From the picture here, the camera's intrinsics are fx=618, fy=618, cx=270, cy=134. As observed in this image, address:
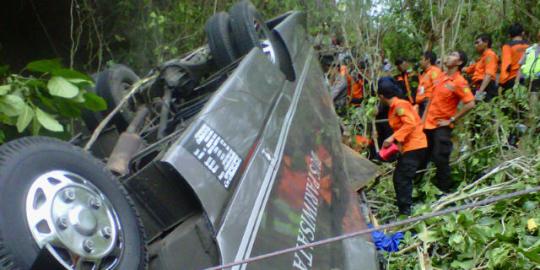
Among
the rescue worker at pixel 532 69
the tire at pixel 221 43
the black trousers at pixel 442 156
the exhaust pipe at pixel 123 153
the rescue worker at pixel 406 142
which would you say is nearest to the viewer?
the exhaust pipe at pixel 123 153

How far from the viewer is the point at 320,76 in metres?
4.83

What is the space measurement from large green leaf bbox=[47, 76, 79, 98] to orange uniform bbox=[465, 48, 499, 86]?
572cm

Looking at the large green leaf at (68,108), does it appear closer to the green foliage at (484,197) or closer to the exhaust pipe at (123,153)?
the exhaust pipe at (123,153)

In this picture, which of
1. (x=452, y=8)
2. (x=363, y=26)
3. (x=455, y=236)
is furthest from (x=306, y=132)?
(x=452, y=8)

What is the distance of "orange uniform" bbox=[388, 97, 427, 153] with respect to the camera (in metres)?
4.89

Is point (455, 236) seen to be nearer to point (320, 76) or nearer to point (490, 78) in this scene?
point (320, 76)

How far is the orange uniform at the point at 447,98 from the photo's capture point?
5.38 meters

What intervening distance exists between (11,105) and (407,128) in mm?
3474

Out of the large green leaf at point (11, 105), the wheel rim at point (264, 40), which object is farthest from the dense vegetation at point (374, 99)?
the wheel rim at point (264, 40)

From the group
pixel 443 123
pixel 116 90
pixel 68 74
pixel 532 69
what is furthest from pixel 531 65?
pixel 68 74

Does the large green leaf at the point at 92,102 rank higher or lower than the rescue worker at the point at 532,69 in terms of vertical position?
higher

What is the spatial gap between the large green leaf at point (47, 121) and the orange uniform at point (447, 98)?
4.02m

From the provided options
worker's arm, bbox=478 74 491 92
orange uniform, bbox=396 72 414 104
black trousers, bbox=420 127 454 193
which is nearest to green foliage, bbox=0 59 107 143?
black trousers, bbox=420 127 454 193

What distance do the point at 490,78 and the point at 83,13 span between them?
468 cm
